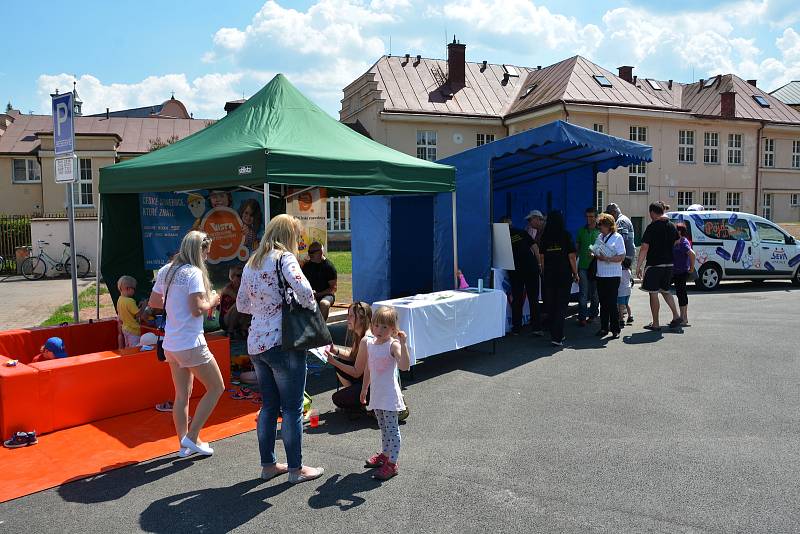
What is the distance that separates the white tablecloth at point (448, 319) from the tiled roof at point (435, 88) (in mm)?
23723

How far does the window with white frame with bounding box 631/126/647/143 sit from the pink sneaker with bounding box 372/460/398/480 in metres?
30.3

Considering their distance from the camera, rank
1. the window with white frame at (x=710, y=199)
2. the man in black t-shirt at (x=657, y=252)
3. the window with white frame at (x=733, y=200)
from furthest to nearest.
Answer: the window with white frame at (x=733, y=200) < the window with white frame at (x=710, y=199) < the man in black t-shirt at (x=657, y=252)

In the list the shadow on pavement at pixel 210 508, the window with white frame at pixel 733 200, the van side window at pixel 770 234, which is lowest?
the shadow on pavement at pixel 210 508

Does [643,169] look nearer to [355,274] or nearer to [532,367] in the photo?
[355,274]

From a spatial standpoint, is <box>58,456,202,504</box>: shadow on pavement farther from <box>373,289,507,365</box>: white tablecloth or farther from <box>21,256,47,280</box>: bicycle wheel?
<box>21,256,47,280</box>: bicycle wheel

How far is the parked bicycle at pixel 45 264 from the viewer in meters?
19.1

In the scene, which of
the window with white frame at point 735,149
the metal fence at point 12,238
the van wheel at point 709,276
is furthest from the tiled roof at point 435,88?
the van wheel at point 709,276

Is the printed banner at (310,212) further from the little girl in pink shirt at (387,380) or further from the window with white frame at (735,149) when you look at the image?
the window with white frame at (735,149)

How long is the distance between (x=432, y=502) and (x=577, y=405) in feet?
8.09

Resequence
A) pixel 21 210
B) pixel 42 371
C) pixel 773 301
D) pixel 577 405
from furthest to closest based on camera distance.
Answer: pixel 21 210 < pixel 773 301 < pixel 577 405 < pixel 42 371

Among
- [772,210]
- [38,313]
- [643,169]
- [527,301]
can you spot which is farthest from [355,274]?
[772,210]

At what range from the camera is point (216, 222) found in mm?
9016

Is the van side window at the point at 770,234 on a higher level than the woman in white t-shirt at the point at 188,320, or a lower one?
higher

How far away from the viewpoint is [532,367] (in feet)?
24.1
